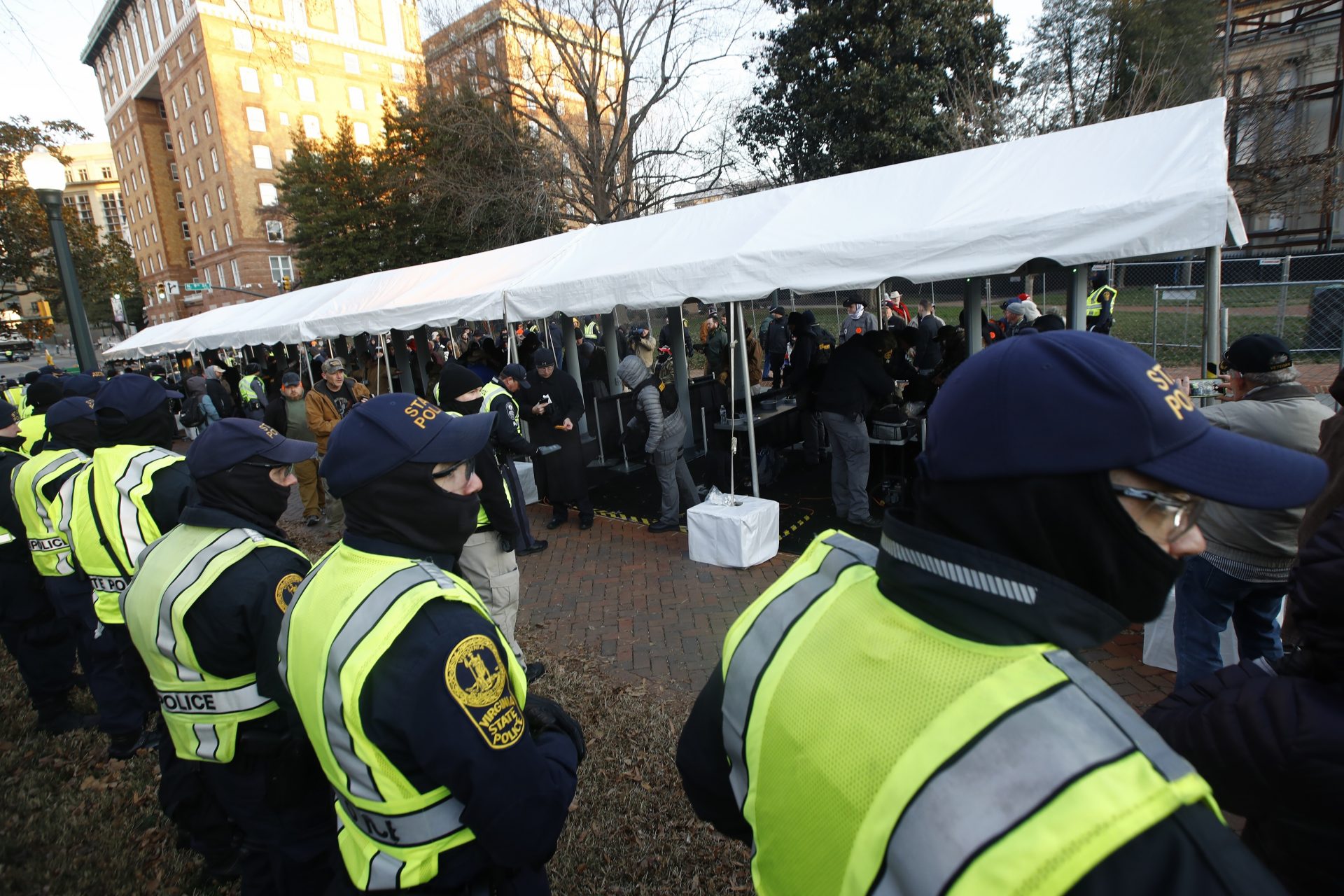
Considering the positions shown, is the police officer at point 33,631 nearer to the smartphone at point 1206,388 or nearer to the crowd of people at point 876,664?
the crowd of people at point 876,664

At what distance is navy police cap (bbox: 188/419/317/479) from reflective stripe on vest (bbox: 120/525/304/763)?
26cm

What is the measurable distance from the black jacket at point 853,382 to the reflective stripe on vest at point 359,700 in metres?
5.09

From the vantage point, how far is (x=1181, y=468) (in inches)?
34.6

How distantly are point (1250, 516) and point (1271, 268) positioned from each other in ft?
67.2

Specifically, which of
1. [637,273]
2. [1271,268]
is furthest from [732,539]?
[1271,268]

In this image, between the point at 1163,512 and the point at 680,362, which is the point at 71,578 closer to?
the point at 1163,512

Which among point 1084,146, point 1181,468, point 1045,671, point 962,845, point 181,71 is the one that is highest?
point 181,71

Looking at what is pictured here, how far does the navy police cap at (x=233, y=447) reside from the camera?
244cm

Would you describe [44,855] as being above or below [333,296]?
below

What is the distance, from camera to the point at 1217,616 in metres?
3.24

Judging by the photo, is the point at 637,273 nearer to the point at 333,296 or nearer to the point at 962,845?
the point at 962,845

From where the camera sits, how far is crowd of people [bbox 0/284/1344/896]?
→ 758mm

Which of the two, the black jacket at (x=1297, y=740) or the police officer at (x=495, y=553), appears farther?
the police officer at (x=495, y=553)

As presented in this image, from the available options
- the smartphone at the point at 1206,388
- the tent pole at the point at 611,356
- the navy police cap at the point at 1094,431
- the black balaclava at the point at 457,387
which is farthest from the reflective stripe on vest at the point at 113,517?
the tent pole at the point at 611,356
